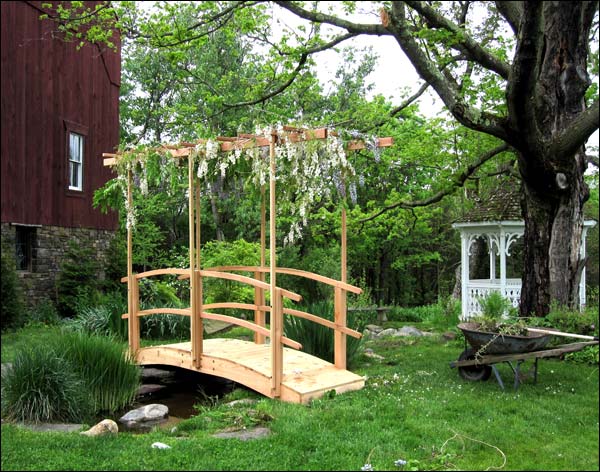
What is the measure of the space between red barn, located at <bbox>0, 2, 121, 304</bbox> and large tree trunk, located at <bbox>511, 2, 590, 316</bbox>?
7.97 m

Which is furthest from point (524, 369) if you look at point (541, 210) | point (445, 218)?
point (445, 218)

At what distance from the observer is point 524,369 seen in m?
7.51

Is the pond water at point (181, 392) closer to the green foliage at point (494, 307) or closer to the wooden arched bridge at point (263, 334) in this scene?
the wooden arched bridge at point (263, 334)

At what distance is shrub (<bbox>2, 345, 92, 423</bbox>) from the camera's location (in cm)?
496

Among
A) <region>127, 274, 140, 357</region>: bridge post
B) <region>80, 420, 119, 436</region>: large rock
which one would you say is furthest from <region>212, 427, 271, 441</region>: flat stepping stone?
<region>127, 274, 140, 357</region>: bridge post

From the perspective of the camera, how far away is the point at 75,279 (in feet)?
42.1

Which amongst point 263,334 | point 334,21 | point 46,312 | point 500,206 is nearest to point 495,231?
point 500,206

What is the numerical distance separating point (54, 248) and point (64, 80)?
11.6ft

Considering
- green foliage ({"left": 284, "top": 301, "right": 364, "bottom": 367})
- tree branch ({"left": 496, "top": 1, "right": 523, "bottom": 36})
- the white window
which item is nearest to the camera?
green foliage ({"left": 284, "top": 301, "right": 364, "bottom": 367})

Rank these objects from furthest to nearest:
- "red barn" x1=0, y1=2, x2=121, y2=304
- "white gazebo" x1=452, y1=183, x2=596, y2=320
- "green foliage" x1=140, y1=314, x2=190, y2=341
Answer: "white gazebo" x1=452, y1=183, x2=596, y2=320, "red barn" x1=0, y1=2, x2=121, y2=304, "green foliage" x1=140, y1=314, x2=190, y2=341

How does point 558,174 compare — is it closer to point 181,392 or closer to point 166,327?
point 181,392

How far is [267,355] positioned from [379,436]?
260 centimetres

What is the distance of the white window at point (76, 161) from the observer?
13.4 metres

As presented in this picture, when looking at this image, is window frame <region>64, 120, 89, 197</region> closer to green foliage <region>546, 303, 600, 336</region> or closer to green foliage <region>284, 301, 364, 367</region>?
green foliage <region>284, 301, 364, 367</region>
